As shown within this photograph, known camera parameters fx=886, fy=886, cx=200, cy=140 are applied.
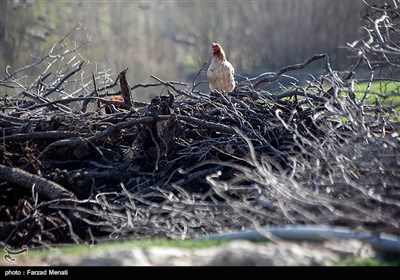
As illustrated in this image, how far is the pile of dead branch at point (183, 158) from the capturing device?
26.1 ft

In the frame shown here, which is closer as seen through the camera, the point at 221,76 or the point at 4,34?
the point at 221,76

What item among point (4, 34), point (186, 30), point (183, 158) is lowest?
point (186, 30)

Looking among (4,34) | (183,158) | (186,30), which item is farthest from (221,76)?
(186,30)

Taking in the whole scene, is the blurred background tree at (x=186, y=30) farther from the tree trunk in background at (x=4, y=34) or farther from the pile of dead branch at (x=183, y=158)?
the pile of dead branch at (x=183, y=158)

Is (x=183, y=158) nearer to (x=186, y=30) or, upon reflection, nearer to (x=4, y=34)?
(x=4, y=34)

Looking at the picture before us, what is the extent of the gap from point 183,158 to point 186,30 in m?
18.2

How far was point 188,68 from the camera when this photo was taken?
85.9ft

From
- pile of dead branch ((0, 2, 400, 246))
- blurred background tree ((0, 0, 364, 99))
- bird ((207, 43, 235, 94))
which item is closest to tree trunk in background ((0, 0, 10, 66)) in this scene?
blurred background tree ((0, 0, 364, 99))

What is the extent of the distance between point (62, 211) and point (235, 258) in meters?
4.31

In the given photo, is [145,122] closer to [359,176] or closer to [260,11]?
[359,176]

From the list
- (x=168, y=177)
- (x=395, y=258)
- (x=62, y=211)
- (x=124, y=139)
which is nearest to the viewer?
(x=395, y=258)

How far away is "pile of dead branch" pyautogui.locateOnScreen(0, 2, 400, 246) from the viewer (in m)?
7.96

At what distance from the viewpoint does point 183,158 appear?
10.5m
